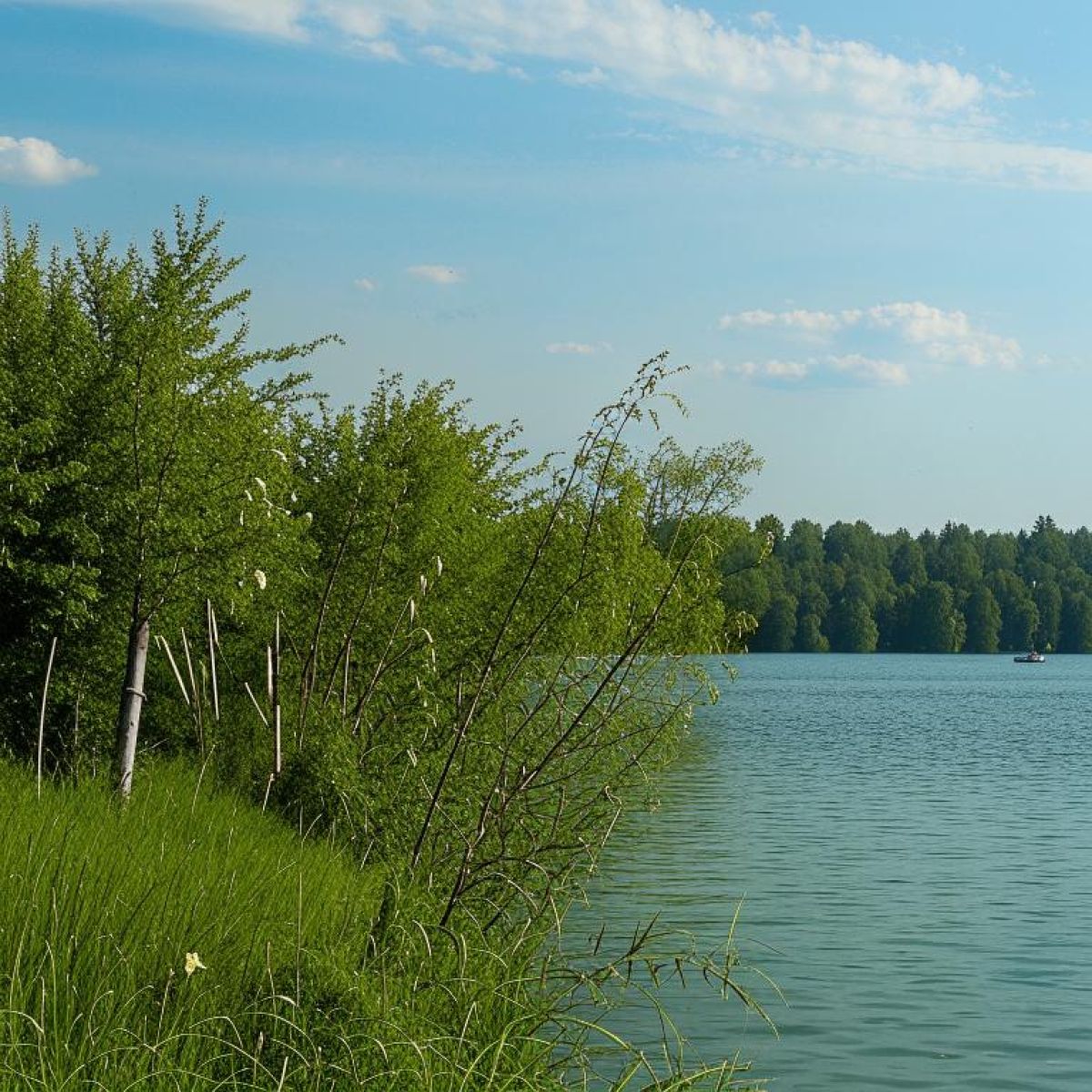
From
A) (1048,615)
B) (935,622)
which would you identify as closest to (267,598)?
(935,622)

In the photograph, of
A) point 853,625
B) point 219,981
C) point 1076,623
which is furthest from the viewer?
point 1076,623

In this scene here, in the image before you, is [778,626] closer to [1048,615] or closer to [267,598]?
[1048,615]

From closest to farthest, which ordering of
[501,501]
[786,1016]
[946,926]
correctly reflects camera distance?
[786,1016] < [946,926] < [501,501]

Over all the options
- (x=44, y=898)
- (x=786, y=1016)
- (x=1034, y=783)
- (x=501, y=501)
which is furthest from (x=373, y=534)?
(x=1034, y=783)

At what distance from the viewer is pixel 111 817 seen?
11516 millimetres

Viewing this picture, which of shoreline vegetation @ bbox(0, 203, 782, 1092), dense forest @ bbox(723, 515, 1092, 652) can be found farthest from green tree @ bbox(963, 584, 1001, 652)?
shoreline vegetation @ bbox(0, 203, 782, 1092)

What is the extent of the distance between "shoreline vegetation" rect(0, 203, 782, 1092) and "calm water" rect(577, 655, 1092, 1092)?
1.05 m

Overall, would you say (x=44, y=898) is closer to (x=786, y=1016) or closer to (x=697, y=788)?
(x=786, y=1016)

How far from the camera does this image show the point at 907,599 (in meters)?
160

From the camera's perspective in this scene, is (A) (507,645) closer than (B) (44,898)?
No

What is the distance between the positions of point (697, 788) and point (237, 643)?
16267 millimetres

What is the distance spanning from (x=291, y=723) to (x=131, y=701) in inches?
65.1

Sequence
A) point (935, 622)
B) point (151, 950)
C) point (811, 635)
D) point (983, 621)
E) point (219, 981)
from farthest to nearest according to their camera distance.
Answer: point (983, 621) < point (935, 622) < point (811, 635) < point (219, 981) < point (151, 950)

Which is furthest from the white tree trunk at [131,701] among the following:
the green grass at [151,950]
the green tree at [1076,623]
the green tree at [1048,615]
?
the green tree at [1076,623]
